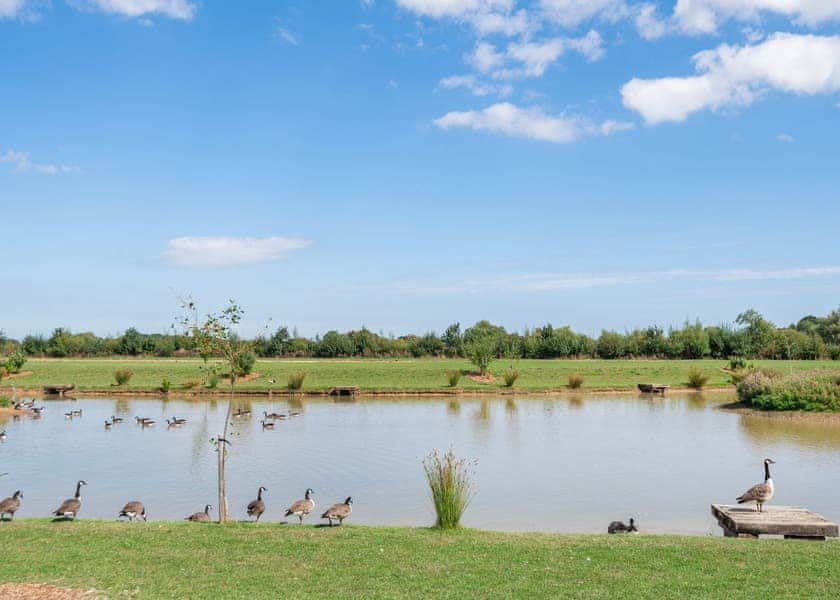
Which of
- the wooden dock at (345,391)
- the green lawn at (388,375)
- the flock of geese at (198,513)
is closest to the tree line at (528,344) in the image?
the green lawn at (388,375)

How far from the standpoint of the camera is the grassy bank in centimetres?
840

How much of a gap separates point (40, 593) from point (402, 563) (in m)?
4.33

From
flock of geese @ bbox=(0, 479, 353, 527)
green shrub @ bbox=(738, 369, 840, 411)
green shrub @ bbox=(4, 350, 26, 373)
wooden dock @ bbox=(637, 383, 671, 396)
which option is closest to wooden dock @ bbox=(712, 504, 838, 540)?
flock of geese @ bbox=(0, 479, 353, 527)

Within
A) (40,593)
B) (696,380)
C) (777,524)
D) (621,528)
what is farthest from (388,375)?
(40,593)

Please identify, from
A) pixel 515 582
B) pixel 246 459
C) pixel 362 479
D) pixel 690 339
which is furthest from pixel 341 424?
pixel 690 339

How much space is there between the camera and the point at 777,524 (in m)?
11.4

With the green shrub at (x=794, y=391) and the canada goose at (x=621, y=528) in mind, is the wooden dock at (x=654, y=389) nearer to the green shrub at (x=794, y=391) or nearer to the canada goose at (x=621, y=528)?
the green shrub at (x=794, y=391)

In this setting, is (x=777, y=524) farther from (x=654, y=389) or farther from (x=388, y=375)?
(x=388, y=375)

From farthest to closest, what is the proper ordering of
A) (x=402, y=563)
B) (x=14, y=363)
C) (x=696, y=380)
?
(x=14, y=363), (x=696, y=380), (x=402, y=563)

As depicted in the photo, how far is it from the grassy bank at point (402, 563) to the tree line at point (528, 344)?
2565 inches

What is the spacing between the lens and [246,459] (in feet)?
71.1

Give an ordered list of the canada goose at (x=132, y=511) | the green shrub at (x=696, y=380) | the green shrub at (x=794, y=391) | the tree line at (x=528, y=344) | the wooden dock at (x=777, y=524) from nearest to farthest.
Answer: the wooden dock at (x=777, y=524) < the canada goose at (x=132, y=511) < the green shrub at (x=794, y=391) < the green shrub at (x=696, y=380) < the tree line at (x=528, y=344)

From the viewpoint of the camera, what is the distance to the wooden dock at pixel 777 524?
1127 cm

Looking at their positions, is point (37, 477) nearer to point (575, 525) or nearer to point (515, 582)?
point (575, 525)
